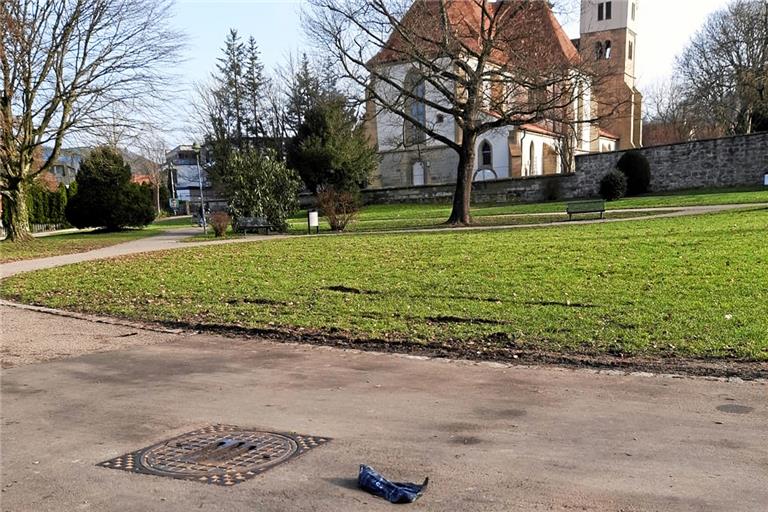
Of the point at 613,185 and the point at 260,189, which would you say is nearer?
the point at 260,189

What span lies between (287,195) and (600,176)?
891 inches

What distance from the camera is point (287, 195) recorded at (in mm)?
29688

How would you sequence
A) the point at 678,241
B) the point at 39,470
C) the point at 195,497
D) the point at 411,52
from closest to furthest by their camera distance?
the point at 195,497 → the point at 39,470 → the point at 678,241 → the point at 411,52

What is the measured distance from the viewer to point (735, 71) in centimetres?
4903

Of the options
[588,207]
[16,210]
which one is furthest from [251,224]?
[588,207]

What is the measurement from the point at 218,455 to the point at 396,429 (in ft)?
4.15

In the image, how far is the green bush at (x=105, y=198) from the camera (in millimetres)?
34844

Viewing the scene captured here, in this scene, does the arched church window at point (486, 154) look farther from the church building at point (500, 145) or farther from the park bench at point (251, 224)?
the park bench at point (251, 224)

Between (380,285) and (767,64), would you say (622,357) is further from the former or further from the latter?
(767,64)

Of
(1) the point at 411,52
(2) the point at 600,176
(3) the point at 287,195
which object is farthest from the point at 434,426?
(2) the point at 600,176

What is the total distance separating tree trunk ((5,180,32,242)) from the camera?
2783 centimetres

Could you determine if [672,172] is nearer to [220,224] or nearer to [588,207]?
[588,207]

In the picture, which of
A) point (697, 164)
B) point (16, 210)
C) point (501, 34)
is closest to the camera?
point (501, 34)

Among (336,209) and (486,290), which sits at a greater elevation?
(336,209)
